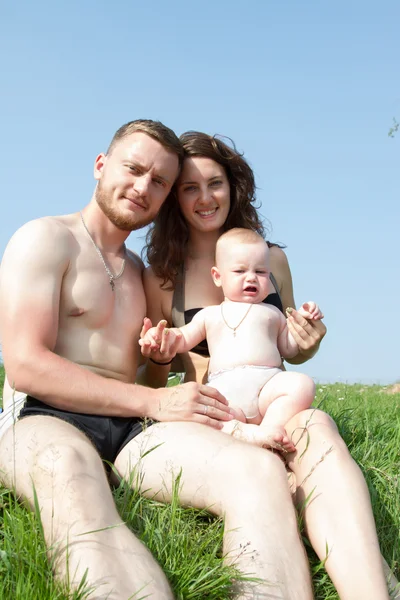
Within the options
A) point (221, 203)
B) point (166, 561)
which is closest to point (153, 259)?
point (221, 203)

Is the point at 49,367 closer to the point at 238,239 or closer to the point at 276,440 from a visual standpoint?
the point at 276,440

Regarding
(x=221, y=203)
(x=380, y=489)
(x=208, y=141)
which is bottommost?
(x=380, y=489)

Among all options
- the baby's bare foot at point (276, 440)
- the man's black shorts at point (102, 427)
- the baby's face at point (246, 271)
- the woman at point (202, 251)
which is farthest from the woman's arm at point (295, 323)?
the man's black shorts at point (102, 427)

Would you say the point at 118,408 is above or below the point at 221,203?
below

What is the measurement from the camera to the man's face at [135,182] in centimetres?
439

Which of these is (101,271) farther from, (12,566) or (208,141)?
(12,566)

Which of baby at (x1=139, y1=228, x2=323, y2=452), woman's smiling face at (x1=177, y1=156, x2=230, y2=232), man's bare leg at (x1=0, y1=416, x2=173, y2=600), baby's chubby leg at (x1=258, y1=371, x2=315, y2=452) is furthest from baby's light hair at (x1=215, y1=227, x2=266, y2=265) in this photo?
man's bare leg at (x1=0, y1=416, x2=173, y2=600)

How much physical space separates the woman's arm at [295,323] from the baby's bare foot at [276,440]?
0.96 m

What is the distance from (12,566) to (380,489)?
2543mm

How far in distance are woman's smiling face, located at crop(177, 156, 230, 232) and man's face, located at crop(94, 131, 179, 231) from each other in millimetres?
271

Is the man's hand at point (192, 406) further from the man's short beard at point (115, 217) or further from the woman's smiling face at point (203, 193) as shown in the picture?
the woman's smiling face at point (203, 193)

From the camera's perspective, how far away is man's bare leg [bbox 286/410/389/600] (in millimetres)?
3053

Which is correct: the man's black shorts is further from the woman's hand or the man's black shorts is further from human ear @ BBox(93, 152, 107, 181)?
human ear @ BBox(93, 152, 107, 181)

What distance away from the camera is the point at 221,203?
190 inches
